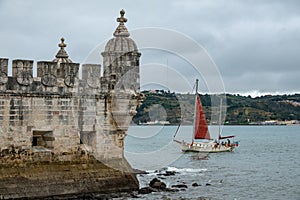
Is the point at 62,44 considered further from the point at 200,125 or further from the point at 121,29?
the point at 200,125

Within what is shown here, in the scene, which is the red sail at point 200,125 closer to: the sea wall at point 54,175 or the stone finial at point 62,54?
the stone finial at point 62,54

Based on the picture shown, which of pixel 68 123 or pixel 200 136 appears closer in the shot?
pixel 68 123

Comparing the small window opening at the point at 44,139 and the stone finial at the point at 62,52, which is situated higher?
the stone finial at the point at 62,52

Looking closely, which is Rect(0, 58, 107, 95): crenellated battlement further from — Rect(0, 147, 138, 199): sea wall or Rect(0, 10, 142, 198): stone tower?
Rect(0, 147, 138, 199): sea wall

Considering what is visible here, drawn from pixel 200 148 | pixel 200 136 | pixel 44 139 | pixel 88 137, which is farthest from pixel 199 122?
pixel 44 139

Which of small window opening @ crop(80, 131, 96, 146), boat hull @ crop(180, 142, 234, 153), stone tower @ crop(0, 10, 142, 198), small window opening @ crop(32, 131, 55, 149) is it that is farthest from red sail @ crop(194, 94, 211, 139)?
small window opening @ crop(32, 131, 55, 149)

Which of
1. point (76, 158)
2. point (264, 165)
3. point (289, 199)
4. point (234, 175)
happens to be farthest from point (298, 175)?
point (76, 158)

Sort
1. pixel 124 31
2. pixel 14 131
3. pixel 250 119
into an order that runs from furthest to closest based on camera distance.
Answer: pixel 250 119 → pixel 124 31 → pixel 14 131

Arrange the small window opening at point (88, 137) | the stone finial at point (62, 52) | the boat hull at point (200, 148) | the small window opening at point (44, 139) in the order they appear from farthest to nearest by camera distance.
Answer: the boat hull at point (200, 148), the stone finial at point (62, 52), the small window opening at point (88, 137), the small window opening at point (44, 139)

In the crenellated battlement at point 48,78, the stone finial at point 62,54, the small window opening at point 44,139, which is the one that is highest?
the stone finial at point 62,54

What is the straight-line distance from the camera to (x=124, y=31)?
72.0ft

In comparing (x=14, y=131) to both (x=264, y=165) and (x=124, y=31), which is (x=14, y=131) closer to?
(x=124, y=31)

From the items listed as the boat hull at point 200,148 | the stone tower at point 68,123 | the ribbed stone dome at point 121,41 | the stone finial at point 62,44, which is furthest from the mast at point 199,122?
the ribbed stone dome at point 121,41

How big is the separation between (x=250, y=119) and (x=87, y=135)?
515 feet
